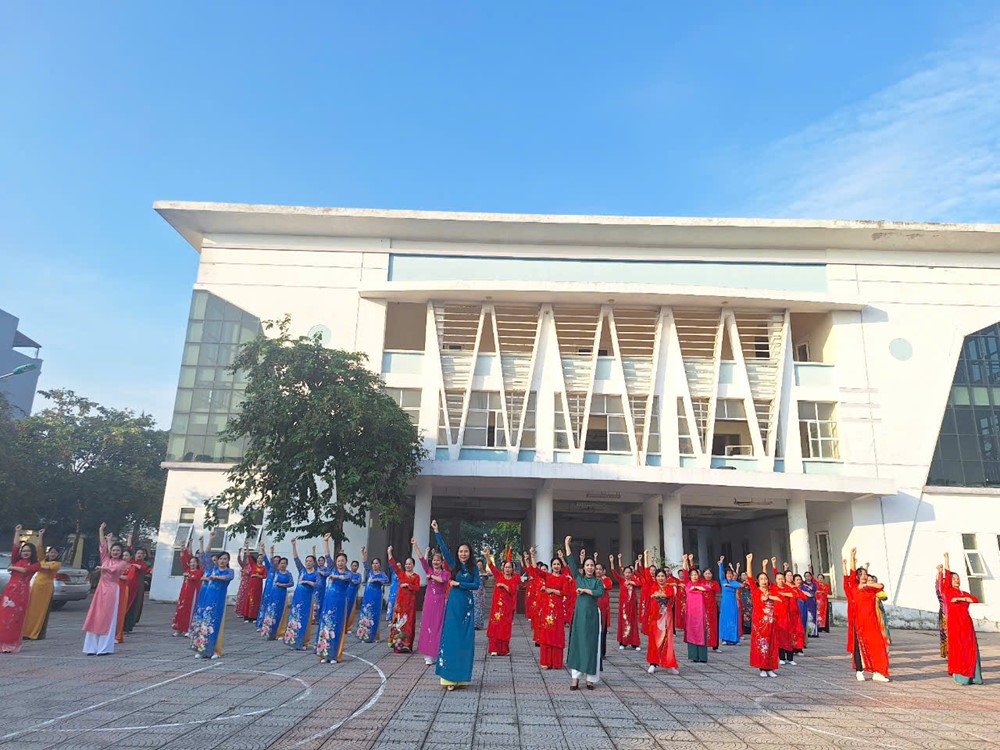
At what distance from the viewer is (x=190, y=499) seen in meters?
18.7

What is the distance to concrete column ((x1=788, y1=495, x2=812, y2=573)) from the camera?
61.2 feet

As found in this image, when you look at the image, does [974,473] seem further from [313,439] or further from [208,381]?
[208,381]

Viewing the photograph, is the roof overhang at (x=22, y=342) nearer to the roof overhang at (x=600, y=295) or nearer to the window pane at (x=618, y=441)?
the roof overhang at (x=600, y=295)

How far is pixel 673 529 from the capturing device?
1906cm

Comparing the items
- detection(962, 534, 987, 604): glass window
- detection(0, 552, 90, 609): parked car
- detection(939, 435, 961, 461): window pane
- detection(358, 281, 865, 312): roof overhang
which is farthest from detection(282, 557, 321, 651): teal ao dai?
detection(939, 435, 961, 461): window pane

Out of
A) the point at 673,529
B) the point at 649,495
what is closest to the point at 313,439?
the point at 673,529

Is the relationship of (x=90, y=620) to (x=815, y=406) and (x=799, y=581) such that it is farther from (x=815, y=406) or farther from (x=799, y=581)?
(x=815, y=406)

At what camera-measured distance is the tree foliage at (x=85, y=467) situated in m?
22.3

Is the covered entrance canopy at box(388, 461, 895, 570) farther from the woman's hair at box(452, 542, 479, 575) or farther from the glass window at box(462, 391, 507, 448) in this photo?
the woman's hair at box(452, 542, 479, 575)

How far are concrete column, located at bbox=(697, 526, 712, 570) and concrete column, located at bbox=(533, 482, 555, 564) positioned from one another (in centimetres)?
1201

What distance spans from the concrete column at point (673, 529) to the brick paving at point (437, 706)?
29.2ft

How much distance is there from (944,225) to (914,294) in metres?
2.10

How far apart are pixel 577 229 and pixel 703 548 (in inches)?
632

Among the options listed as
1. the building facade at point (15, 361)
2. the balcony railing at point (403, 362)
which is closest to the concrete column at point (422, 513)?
the balcony railing at point (403, 362)
